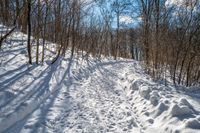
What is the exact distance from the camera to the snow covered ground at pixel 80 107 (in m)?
4.67

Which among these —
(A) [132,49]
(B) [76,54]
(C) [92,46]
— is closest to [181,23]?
(B) [76,54]

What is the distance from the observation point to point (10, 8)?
14.1 m

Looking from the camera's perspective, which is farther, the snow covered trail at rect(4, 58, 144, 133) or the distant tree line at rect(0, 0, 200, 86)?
the distant tree line at rect(0, 0, 200, 86)

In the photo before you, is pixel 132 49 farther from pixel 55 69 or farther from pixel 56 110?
pixel 56 110

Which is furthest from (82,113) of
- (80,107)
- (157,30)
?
(157,30)

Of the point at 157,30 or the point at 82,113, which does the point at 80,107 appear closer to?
the point at 82,113

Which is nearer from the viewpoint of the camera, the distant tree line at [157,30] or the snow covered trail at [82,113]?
the snow covered trail at [82,113]

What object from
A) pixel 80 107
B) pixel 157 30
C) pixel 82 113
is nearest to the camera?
pixel 82 113

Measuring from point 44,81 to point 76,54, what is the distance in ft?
28.1

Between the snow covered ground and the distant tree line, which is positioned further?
the distant tree line

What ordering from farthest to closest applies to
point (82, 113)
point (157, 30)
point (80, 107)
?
point (157, 30), point (80, 107), point (82, 113)

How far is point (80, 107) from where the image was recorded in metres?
6.20

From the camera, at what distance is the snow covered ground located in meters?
4.67

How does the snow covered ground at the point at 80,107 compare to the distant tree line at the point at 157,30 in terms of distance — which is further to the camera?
the distant tree line at the point at 157,30
